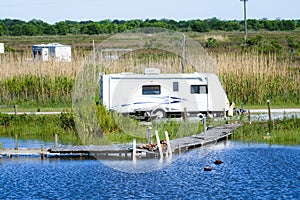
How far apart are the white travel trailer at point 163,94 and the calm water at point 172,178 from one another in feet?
Answer: 25.4

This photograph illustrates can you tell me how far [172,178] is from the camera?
2534 cm

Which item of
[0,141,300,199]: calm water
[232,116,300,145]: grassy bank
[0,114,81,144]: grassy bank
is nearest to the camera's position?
[0,141,300,199]: calm water

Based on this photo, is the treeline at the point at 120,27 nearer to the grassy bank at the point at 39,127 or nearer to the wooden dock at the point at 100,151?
the grassy bank at the point at 39,127

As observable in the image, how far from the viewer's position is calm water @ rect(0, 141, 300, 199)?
2306 centimetres

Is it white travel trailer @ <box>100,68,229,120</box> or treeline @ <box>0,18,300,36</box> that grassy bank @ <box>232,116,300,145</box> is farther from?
treeline @ <box>0,18,300,36</box>

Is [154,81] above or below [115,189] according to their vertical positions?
above

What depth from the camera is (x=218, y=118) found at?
37625 millimetres

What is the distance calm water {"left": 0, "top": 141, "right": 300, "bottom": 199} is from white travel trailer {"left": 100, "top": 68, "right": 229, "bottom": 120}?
775 cm

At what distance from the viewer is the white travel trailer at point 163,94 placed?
38.1m

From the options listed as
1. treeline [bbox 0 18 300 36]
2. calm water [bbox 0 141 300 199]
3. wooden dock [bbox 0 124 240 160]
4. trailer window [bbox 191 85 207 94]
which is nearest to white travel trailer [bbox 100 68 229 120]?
trailer window [bbox 191 85 207 94]

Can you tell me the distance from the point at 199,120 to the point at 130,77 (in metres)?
4.43

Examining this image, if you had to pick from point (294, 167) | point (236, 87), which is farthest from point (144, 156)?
point (236, 87)

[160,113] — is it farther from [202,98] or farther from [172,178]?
[172,178]

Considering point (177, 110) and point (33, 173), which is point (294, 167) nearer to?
point (33, 173)
